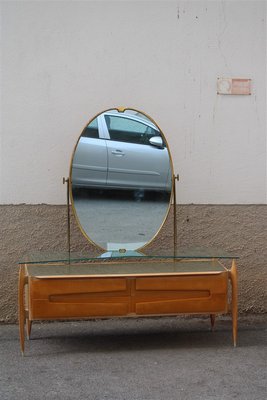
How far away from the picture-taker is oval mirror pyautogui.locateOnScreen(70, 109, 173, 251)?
4.76 meters

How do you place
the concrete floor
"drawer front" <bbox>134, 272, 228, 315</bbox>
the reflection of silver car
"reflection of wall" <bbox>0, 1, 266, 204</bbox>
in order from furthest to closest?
"reflection of wall" <bbox>0, 1, 266, 204</bbox> → the reflection of silver car → "drawer front" <bbox>134, 272, 228, 315</bbox> → the concrete floor

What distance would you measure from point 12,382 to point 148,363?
0.85 metres

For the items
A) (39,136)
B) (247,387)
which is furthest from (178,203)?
(247,387)

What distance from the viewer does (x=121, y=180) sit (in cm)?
479

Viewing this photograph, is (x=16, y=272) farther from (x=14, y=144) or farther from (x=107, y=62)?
Answer: (x=107, y=62)

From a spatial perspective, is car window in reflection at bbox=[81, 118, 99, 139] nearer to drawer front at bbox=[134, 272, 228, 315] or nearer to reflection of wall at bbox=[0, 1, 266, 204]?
reflection of wall at bbox=[0, 1, 266, 204]

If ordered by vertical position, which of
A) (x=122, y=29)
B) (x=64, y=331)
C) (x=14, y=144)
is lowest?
(x=64, y=331)

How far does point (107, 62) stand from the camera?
509cm

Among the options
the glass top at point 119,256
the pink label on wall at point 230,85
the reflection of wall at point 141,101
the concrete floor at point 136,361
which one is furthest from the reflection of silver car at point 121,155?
the concrete floor at point 136,361

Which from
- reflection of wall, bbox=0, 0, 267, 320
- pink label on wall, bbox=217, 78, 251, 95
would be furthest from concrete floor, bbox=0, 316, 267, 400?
pink label on wall, bbox=217, 78, 251, 95

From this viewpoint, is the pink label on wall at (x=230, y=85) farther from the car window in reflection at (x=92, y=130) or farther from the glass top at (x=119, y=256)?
the glass top at (x=119, y=256)

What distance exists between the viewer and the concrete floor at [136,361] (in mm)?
3861

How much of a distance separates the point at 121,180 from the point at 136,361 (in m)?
1.23

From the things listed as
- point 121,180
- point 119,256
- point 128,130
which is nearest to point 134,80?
point 128,130
